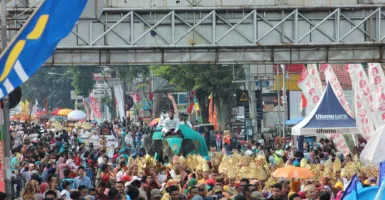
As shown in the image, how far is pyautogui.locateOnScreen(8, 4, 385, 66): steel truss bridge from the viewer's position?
24781 mm

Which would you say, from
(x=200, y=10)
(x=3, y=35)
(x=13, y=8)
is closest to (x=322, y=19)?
(x=200, y=10)

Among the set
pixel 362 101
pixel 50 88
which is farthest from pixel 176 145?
pixel 50 88

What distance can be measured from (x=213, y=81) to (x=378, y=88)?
82.6 feet

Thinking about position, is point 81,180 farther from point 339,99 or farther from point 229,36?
point 339,99

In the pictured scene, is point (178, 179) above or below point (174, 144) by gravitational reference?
below

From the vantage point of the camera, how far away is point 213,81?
187 feet

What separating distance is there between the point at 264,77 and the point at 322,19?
3511 cm

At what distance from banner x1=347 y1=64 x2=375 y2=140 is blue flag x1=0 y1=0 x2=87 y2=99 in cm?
1958

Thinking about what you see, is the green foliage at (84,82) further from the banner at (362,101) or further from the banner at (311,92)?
the banner at (362,101)

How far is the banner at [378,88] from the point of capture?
31766mm

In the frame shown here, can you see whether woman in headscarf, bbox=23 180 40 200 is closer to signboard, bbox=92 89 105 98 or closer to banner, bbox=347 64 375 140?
banner, bbox=347 64 375 140

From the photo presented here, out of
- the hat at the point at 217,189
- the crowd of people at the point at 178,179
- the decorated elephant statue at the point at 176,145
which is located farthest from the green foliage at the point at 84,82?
the hat at the point at 217,189

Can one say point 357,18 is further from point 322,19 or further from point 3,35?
point 3,35

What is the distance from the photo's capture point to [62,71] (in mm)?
115438
